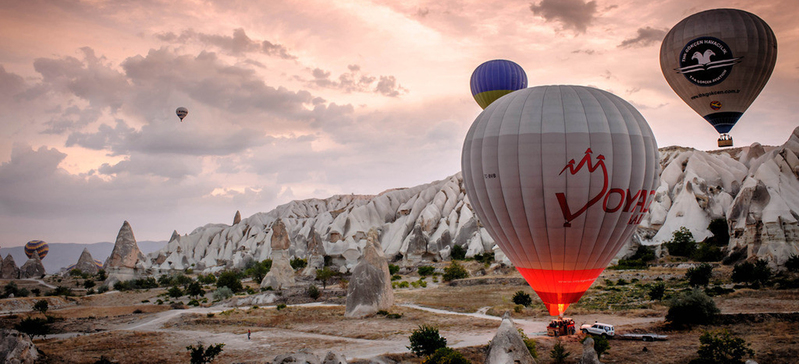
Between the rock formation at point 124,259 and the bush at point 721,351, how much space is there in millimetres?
58765

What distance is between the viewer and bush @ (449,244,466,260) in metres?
61.9

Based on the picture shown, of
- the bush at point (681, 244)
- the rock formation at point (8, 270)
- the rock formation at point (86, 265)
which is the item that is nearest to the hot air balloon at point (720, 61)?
the bush at point (681, 244)

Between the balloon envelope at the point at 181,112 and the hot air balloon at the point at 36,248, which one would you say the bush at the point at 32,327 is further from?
the hot air balloon at the point at 36,248

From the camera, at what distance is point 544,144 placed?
1683cm

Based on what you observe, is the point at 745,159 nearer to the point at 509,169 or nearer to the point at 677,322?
the point at 677,322

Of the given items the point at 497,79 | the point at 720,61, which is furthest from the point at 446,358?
the point at 720,61

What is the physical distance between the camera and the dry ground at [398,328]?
58.0 ft

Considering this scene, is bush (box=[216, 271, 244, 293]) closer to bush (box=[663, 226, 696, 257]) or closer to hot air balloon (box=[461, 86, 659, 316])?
hot air balloon (box=[461, 86, 659, 316])

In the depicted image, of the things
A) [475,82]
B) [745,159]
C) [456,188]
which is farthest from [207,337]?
[745,159]

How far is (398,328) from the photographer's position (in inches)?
926

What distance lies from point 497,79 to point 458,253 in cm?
3326

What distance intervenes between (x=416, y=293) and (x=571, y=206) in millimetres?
23873

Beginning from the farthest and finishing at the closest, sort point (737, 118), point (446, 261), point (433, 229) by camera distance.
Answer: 1. point (433, 229)
2. point (446, 261)
3. point (737, 118)

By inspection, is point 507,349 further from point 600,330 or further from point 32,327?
point 32,327
